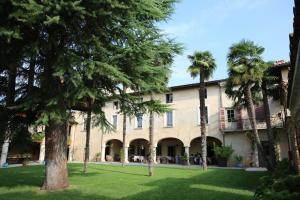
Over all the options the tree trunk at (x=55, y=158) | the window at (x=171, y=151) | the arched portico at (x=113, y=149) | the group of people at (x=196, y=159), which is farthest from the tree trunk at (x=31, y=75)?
the arched portico at (x=113, y=149)

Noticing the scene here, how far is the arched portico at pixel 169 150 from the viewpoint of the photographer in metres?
33.4

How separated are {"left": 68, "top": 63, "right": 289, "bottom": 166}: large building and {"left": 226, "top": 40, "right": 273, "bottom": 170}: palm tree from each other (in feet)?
24.4

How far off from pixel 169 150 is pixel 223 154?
8535mm


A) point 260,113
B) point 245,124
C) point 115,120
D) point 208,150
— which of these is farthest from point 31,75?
point 115,120

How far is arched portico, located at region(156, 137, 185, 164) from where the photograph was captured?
33.4m

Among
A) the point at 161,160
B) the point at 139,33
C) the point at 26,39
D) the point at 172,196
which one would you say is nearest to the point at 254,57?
the point at 139,33

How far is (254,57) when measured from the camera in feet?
64.2

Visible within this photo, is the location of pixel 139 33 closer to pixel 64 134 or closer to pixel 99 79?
pixel 99 79

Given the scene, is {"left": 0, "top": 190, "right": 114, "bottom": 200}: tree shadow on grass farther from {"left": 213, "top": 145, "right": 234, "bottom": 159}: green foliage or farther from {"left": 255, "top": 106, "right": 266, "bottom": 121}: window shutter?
{"left": 255, "top": 106, "right": 266, "bottom": 121}: window shutter

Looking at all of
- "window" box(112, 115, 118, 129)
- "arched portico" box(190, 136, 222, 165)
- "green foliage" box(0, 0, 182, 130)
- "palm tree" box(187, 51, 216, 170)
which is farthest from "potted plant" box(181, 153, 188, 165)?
"green foliage" box(0, 0, 182, 130)

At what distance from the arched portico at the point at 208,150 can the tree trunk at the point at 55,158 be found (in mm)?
21189

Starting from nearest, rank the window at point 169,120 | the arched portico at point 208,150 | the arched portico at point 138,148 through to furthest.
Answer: the arched portico at point 208,150 → the window at point 169,120 → the arched portico at point 138,148

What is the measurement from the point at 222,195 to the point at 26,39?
8677 millimetres

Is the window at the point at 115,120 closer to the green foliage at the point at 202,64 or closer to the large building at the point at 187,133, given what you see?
the large building at the point at 187,133
